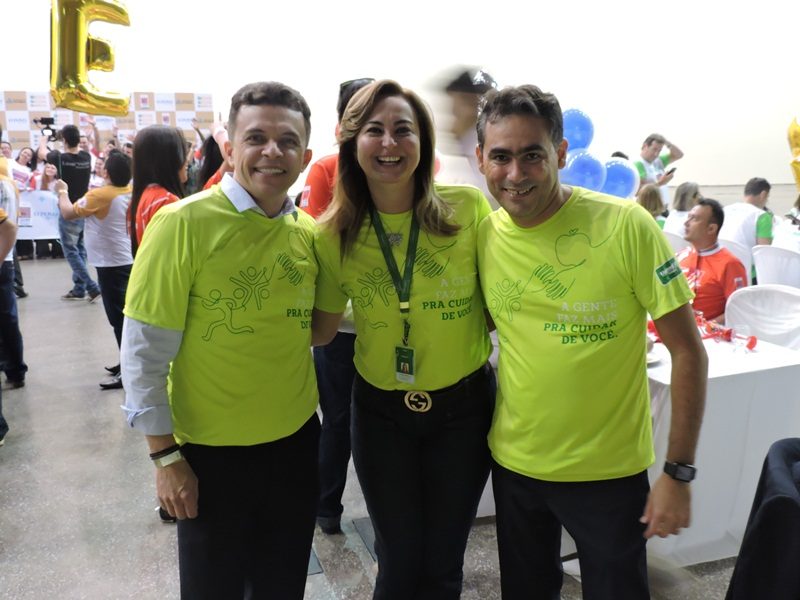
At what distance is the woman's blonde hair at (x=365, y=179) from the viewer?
1.34 metres

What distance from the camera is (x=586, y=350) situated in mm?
1188

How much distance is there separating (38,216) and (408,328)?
8.99 metres

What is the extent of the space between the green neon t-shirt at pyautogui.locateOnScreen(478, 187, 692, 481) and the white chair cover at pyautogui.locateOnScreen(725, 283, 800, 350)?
2.05 metres

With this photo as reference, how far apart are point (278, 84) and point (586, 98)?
380 inches

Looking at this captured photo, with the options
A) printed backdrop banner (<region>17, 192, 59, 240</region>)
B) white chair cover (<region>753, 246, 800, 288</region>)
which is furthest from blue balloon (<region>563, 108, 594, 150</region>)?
printed backdrop banner (<region>17, 192, 59, 240</region>)

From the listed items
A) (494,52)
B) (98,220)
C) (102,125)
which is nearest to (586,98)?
(494,52)

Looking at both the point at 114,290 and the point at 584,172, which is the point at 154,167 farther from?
the point at 584,172

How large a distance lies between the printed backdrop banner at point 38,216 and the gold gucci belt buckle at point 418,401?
28.8ft

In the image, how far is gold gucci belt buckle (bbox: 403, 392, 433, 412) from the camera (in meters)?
1.36

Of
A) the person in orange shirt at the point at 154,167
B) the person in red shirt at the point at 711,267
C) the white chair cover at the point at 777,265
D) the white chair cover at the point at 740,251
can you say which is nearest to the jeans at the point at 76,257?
the person in orange shirt at the point at 154,167

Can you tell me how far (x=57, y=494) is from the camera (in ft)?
8.61

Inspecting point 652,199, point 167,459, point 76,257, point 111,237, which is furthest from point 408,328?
point 76,257

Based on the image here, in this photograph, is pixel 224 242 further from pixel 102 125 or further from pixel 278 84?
pixel 102 125

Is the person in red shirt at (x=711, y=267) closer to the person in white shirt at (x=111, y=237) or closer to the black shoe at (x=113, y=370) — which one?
the person in white shirt at (x=111, y=237)
